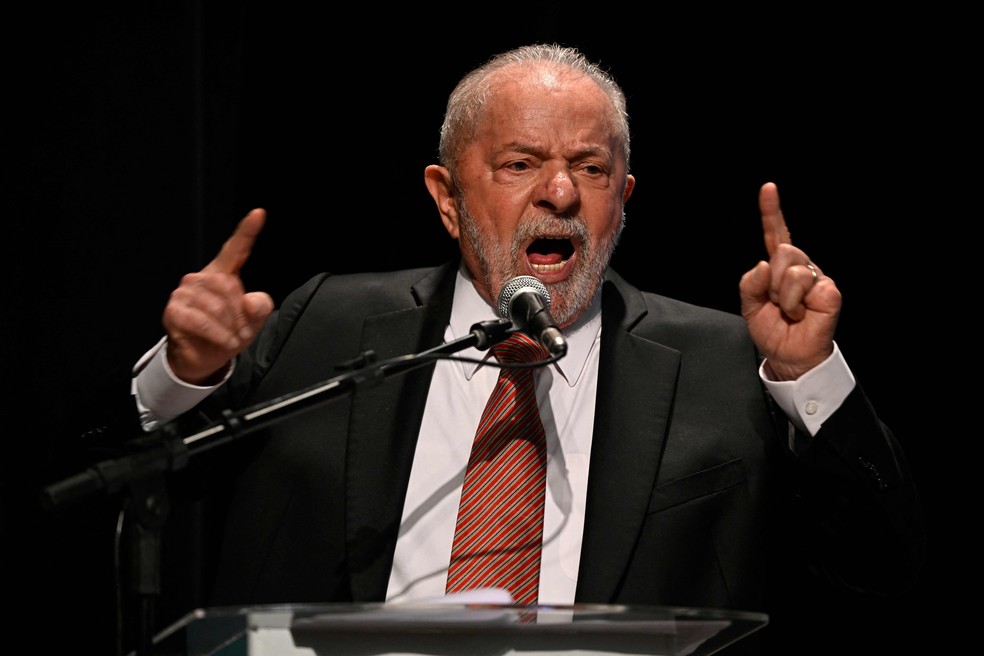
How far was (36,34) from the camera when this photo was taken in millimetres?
2756

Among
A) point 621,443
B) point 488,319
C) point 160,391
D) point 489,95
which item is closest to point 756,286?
point 621,443

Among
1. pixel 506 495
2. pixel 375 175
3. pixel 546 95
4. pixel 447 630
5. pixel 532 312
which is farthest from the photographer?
pixel 375 175

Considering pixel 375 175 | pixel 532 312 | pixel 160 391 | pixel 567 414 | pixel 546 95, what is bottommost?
pixel 567 414

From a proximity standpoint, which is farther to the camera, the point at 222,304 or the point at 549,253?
the point at 549,253

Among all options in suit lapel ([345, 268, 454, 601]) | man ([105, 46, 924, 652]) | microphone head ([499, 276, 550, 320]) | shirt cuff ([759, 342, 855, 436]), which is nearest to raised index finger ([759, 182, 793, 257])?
man ([105, 46, 924, 652])

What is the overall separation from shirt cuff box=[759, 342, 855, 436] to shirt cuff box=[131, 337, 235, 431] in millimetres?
975

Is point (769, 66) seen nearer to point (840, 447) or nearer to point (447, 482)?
point (840, 447)

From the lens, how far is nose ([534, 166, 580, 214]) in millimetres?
2314

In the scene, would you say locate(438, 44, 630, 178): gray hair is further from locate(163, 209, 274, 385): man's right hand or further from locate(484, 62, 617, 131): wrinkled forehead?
locate(163, 209, 274, 385): man's right hand

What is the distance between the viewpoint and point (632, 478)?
214cm

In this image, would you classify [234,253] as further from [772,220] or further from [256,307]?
[772,220]

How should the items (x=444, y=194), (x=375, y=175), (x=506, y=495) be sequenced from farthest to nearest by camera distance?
(x=375, y=175), (x=444, y=194), (x=506, y=495)

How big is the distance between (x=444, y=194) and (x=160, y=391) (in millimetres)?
912

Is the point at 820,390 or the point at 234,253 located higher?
the point at 234,253
